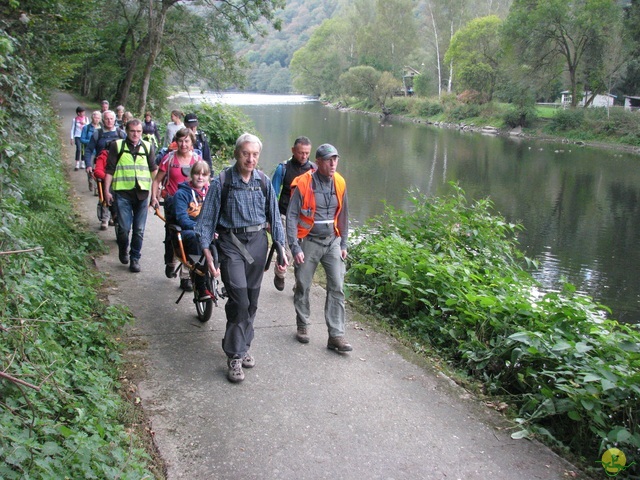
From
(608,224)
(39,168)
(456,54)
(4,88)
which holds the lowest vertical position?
(608,224)

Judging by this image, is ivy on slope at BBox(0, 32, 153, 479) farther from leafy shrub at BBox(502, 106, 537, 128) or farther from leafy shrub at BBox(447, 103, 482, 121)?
leafy shrub at BBox(447, 103, 482, 121)

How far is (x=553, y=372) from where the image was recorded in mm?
4559

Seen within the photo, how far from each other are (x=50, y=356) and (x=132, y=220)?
390cm

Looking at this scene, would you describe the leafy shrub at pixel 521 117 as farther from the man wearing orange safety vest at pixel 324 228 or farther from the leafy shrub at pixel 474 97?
the man wearing orange safety vest at pixel 324 228

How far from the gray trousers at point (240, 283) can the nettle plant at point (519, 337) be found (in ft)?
6.69

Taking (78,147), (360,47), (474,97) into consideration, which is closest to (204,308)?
(78,147)

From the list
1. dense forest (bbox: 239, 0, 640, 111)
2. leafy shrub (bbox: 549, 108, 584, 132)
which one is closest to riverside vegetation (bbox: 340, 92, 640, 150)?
leafy shrub (bbox: 549, 108, 584, 132)

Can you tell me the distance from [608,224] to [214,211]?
60.8 feet

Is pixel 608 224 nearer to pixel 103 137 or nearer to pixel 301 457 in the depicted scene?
pixel 103 137

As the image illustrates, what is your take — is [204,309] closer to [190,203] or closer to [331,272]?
[190,203]

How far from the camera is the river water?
48.9 ft

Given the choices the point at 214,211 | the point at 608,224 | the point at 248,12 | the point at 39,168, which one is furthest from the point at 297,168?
the point at 248,12

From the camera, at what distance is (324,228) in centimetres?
541

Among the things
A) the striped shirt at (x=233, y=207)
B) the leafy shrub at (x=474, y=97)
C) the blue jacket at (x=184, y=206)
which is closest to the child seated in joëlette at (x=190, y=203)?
the blue jacket at (x=184, y=206)
